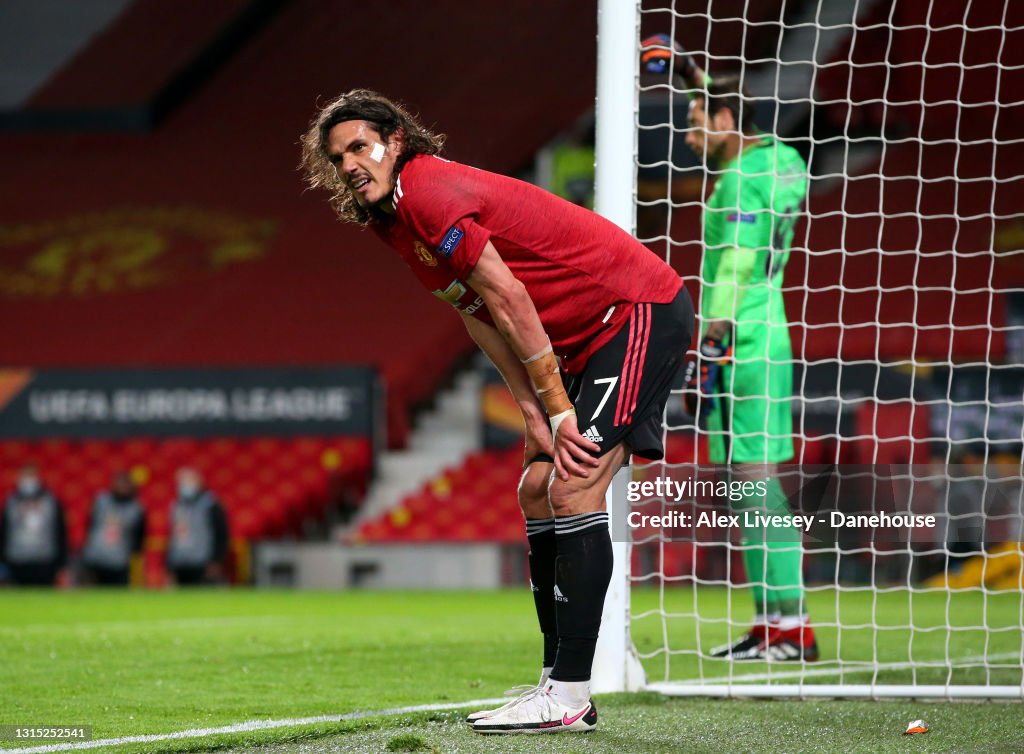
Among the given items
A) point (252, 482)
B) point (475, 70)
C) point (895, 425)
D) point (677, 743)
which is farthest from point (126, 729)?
point (475, 70)

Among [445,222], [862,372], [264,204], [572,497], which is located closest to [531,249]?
[445,222]

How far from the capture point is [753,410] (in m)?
4.51

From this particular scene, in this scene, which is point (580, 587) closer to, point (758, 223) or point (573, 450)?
point (573, 450)

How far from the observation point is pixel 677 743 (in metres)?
2.87

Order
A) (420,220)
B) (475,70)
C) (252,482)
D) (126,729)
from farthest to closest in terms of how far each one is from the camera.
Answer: (475,70), (252,482), (126,729), (420,220)

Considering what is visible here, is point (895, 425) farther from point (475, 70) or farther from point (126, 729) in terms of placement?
point (126, 729)

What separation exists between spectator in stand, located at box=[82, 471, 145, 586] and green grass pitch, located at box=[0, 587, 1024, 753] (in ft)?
14.1

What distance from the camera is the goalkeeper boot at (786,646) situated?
4324mm

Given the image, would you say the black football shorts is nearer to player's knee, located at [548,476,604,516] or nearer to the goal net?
player's knee, located at [548,476,604,516]

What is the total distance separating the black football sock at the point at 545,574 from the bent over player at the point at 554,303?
0.40ft

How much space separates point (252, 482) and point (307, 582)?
6.33 ft

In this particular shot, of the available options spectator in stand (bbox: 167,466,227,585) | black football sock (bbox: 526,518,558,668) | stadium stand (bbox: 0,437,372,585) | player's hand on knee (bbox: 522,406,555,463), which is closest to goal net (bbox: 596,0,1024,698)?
black football sock (bbox: 526,518,558,668)

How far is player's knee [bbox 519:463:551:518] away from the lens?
3.09 m

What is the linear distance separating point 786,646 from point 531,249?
6.56 ft
